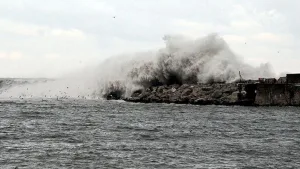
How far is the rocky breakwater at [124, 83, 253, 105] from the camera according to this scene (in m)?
67.2

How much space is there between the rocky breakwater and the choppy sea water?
21357mm

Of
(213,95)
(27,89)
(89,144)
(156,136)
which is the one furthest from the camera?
(27,89)

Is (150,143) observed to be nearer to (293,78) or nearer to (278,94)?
(278,94)

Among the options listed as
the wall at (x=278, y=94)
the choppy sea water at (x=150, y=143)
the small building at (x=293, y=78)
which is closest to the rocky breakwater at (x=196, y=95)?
the wall at (x=278, y=94)

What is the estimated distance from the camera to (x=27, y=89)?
383ft

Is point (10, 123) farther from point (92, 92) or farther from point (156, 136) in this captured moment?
point (92, 92)

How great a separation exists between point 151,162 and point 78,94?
263 feet

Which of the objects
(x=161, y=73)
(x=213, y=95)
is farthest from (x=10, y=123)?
(x=161, y=73)

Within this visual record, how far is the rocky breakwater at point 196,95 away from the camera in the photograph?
220 feet

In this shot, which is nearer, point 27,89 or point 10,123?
point 10,123

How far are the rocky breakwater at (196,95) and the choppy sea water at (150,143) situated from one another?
21.4m

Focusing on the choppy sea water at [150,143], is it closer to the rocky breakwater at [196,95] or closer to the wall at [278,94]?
the wall at [278,94]

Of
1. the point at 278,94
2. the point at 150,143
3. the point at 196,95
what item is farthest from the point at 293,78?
the point at 150,143

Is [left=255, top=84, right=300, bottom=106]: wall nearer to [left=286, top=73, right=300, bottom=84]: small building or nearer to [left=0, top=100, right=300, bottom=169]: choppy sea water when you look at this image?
[left=286, top=73, right=300, bottom=84]: small building
